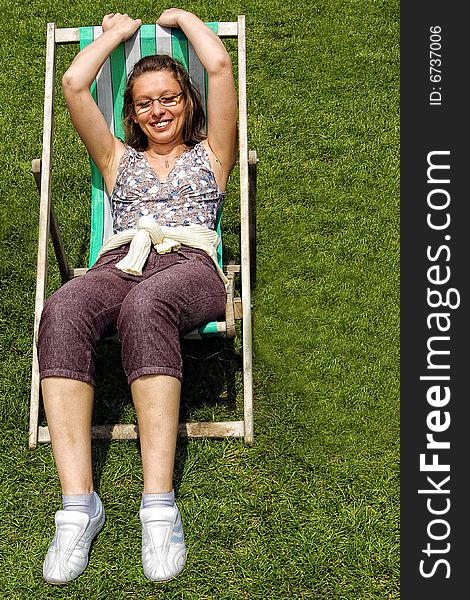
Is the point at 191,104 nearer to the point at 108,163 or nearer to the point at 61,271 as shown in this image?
the point at 108,163

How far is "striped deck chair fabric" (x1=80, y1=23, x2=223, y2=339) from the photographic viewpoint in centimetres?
448

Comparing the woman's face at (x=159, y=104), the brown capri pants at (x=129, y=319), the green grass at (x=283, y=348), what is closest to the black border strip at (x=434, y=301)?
the green grass at (x=283, y=348)

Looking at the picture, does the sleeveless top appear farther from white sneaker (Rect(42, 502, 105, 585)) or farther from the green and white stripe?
white sneaker (Rect(42, 502, 105, 585))

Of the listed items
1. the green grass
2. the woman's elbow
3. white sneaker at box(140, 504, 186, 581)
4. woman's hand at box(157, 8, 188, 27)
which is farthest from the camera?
woman's hand at box(157, 8, 188, 27)

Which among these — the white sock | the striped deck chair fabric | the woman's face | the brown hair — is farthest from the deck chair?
the white sock

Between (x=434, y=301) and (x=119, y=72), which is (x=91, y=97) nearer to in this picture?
(x=119, y=72)

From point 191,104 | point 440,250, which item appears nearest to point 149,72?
point 191,104

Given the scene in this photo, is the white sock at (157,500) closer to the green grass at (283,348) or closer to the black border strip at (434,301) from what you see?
the green grass at (283,348)

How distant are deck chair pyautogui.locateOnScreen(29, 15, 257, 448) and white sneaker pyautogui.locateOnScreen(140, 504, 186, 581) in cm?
59

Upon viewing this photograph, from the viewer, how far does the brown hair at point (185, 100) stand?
432 cm

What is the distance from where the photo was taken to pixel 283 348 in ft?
15.2

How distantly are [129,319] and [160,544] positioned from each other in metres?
0.86

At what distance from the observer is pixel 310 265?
5094 mm

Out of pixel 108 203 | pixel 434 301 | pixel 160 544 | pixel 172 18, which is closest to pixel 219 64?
pixel 172 18
